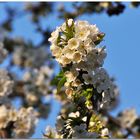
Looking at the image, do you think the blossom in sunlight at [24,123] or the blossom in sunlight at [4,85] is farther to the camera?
the blossom in sunlight at [4,85]

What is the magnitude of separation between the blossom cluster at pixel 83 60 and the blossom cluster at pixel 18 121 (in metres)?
1.54

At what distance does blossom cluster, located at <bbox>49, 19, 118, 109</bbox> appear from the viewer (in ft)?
9.46

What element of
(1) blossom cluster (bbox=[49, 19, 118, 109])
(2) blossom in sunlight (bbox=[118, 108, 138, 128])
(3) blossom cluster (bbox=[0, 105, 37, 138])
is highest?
(2) blossom in sunlight (bbox=[118, 108, 138, 128])

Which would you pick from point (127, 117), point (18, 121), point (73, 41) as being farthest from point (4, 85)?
point (127, 117)

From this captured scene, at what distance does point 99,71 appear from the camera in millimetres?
2926

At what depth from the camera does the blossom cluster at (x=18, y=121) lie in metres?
4.48

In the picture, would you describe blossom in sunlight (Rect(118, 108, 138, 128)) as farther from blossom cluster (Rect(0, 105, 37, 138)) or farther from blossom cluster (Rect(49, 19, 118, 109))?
blossom cluster (Rect(49, 19, 118, 109))

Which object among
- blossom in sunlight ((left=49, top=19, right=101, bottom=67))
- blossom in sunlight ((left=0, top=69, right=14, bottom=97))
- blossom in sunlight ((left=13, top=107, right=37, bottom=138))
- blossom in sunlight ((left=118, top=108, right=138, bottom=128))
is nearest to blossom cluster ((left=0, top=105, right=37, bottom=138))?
blossom in sunlight ((left=13, top=107, right=37, bottom=138))

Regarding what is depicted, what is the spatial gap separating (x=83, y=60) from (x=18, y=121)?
1.91 metres

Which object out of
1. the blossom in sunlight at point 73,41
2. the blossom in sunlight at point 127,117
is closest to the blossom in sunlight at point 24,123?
the blossom in sunlight at point 73,41

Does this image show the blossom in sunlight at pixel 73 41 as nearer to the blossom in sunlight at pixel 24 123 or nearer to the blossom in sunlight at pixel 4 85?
the blossom in sunlight at pixel 24 123

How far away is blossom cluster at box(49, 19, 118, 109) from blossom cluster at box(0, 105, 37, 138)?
60.8 inches

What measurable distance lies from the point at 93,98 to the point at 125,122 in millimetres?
4109

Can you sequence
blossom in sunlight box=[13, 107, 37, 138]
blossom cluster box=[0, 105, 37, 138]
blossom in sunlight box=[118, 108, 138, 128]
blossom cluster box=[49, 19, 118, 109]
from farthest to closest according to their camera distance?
blossom in sunlight box=[118, 108, 138, 128] < blossom in sunlight box=[13, 107, 37, 138] < blossom cluster box=[0, 105, 37, 138] < blossom cluster box=[49, 19, 118, 109]
